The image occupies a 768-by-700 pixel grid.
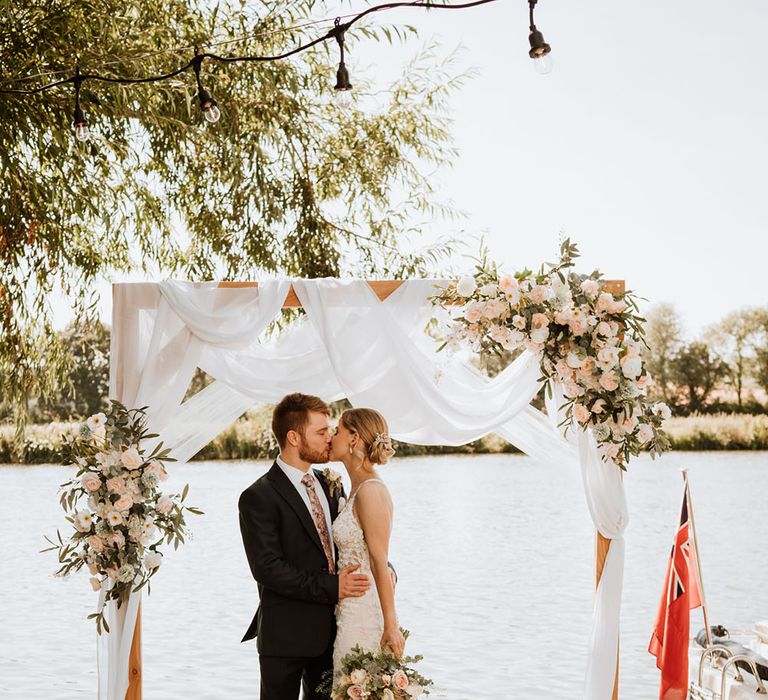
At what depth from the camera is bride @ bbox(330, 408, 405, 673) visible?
11.5 ft

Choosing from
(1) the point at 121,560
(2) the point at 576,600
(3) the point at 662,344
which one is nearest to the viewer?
(1) the point at 121,560

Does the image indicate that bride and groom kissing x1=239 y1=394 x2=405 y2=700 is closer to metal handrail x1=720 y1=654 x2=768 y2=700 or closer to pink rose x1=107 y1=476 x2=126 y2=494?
pink rose x1=107 y1=476 x2=126 y2=494

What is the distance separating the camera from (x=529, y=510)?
14883 mm

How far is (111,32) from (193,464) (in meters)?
13.2

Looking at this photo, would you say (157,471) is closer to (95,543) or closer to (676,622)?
(95,543)

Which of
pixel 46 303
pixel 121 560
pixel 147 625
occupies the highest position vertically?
pixel 46 303

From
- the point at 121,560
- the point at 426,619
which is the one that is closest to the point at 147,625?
the point at 426,619

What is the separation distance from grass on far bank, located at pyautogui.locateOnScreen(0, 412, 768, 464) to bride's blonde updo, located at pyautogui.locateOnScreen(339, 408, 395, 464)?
807 centimetres

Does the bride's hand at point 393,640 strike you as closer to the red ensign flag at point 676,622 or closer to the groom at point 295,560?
the groom at point 295,560

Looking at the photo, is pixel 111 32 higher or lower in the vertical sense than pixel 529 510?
higher

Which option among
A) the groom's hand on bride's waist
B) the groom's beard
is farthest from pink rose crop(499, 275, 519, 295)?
the groom's hand on bride's waist

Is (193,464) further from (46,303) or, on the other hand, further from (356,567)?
(356,567)

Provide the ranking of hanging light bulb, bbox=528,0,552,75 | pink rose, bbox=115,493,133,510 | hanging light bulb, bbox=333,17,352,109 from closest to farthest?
hanging light bulb, bbox=528,0,552,75 → hanging light bulb, bbox=333,17,352,109 → pink rose, bbox=115,493,133,510

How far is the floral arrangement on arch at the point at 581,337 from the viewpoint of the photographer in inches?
157
